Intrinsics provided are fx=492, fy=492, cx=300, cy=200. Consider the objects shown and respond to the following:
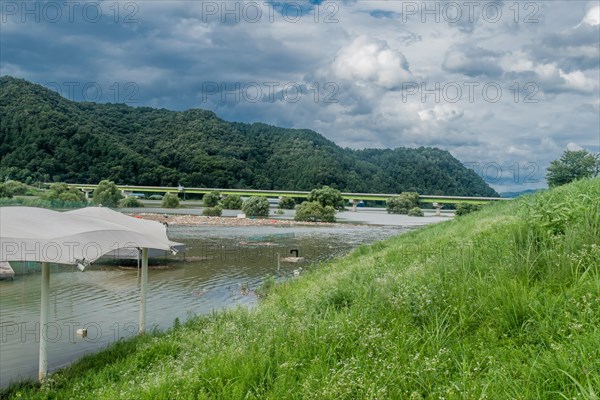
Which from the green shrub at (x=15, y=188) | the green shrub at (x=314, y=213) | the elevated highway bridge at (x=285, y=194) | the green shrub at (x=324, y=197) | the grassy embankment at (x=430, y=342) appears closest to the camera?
the grassy embankment at (x=430, y=342)

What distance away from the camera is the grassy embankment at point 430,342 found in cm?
443

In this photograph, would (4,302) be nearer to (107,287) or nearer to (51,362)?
(107,287)

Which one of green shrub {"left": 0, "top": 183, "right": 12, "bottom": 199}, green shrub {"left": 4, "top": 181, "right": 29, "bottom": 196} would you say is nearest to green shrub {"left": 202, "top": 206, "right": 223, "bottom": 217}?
green shrub {"left": 4, "top": 181, "right": 29, "bottom": 196}

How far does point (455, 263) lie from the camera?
754 centimetres

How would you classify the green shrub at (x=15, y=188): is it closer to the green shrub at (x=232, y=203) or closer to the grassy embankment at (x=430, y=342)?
the green shrub at (x=232, y=203)

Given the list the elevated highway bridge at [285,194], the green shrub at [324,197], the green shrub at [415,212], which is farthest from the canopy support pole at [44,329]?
the elevated highway bridge at [285,194]

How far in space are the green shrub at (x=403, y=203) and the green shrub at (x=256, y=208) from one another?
24730mm

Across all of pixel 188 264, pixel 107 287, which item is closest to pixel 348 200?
pixel 188 264

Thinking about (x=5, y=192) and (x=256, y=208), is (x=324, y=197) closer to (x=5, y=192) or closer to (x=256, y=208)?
(x=256, y=208)

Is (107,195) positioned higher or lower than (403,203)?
higher

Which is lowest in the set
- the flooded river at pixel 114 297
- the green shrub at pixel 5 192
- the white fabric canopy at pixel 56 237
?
the flooded river at pixel 114 297

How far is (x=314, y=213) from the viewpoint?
213 feet

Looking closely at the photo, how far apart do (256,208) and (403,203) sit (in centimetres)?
2742

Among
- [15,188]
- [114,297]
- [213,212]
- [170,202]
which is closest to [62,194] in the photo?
[15,188]
